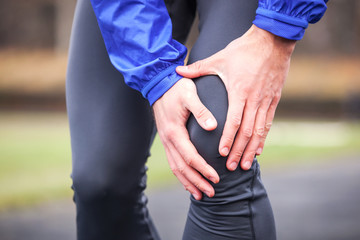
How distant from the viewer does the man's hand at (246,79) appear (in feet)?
3.01

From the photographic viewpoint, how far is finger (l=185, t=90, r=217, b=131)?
90 cm

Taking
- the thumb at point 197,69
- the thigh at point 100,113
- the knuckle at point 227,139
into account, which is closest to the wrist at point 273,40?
the thumb at point 197,69

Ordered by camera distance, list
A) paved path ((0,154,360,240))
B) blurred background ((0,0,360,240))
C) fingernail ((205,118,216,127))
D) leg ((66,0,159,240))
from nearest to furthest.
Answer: fingernail ((205,118,216,127))
leg ((66,0,159,240))
paved path ((0,154,360,240))
blurred background ((0,0,360,240))

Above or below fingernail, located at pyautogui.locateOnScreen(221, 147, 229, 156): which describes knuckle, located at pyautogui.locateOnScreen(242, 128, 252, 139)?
above

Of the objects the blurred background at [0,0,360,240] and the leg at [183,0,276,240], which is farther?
the blurred background at [0,0,360,240]

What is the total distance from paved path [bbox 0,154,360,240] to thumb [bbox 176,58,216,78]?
1494 millimetres

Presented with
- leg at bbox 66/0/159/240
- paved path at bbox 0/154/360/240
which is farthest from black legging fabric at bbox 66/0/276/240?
paved path at bbox 0/154/360/240

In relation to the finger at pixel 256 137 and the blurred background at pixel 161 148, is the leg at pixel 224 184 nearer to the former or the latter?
the finger at pixel 256 137

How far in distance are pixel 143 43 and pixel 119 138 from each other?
31 centimetres

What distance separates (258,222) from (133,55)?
44 centimetres

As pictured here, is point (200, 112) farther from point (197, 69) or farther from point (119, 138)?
point (119, 138)

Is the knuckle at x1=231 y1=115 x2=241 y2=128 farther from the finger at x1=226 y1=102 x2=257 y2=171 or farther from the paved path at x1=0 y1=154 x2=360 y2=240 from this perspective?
the paved path at x1=0 y1=154 x2=360 y2=240

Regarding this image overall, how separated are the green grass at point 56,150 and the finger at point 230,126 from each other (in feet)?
7.58

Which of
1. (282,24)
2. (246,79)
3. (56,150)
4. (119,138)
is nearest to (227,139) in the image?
(246,79)
